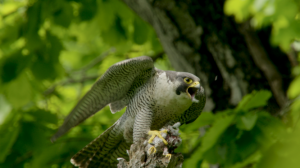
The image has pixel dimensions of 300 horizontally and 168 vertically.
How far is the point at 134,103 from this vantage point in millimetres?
3586

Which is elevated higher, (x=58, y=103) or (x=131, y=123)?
(x=131, y=123)

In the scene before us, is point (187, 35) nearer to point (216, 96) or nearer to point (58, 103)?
point (216, 96)

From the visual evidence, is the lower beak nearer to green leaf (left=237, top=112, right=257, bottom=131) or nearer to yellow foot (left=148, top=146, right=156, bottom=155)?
green leaf (left=237, top=112, right=257, bottom=131)

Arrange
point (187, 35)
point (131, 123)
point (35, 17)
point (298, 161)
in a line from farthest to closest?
point (187, 35)
point (35, 17)
point (131, 123)
point (298, 161)

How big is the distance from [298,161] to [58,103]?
5501 millimetres

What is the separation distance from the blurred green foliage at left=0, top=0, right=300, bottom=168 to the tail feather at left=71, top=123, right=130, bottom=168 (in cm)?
52

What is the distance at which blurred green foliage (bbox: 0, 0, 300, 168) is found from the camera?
9.26 ft

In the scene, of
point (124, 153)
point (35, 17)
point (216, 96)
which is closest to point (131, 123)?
point (124, 153)

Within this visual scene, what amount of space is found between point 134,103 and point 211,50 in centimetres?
183

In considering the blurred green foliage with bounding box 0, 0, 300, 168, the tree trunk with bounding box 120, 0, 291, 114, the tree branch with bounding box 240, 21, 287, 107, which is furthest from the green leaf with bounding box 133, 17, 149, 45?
the tree branch with bounding box 240, 21, 287, 107

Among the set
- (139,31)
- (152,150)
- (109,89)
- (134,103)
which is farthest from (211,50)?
(152,150)

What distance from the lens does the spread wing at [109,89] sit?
3.40m

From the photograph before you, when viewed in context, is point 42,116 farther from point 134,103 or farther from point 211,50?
point 211,50

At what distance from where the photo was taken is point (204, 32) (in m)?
4.84
